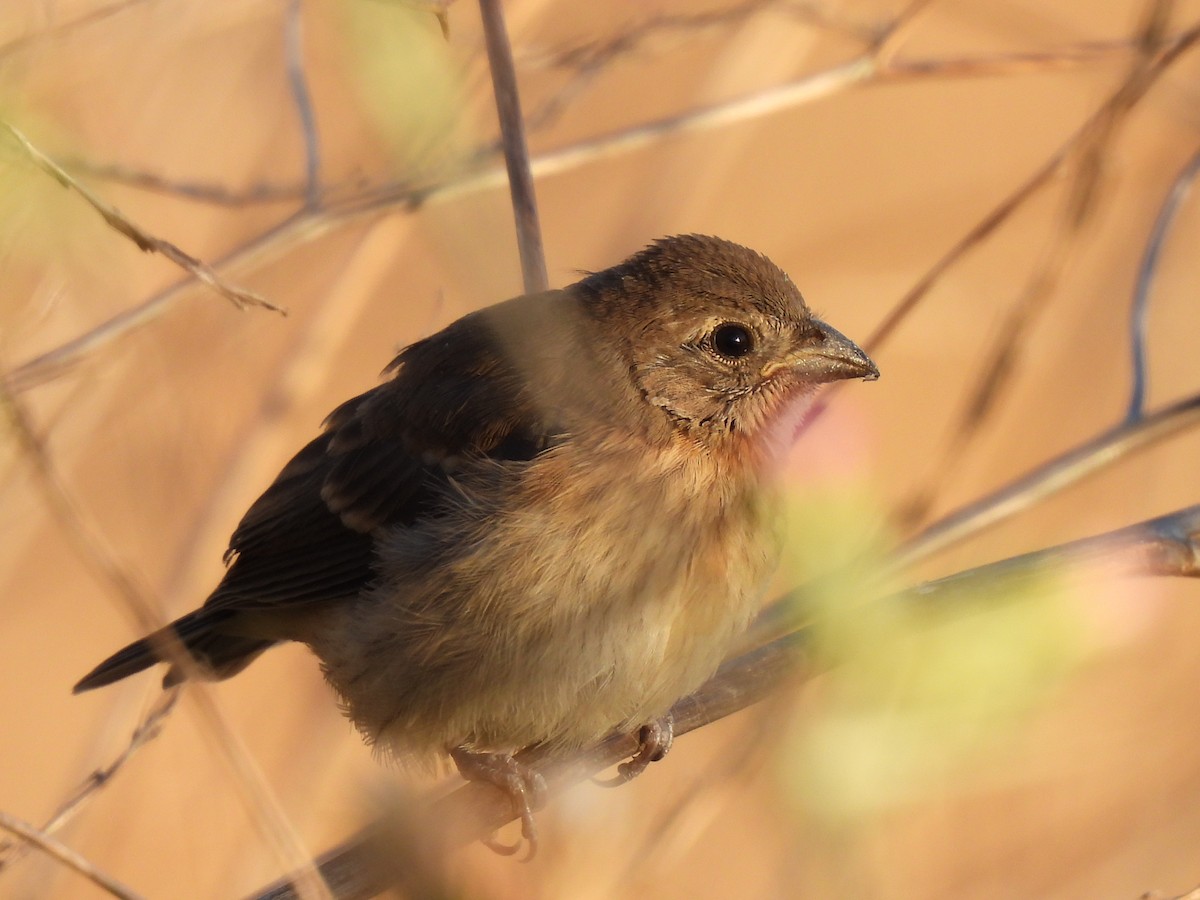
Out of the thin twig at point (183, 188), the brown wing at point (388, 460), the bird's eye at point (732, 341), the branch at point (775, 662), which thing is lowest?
the branch at point (775, 662)

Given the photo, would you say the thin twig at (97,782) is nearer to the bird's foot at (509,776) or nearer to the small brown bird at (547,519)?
the small brown bird at (547,519)

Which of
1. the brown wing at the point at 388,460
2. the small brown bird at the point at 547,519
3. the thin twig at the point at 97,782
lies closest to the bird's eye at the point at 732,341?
the small brown bird at the point at 547,519

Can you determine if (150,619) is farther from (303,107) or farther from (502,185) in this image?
(303,107)

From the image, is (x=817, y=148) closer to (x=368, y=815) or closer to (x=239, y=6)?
(x=239, y=6)

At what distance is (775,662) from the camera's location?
3021mm

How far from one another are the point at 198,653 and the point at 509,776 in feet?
3.36

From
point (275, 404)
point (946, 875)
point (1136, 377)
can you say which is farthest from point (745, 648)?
point (946, 875)

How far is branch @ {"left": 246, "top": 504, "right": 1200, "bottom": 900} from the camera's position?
8.35 feet

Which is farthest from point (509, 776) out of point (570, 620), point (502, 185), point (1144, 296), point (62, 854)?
point (1144, 296)

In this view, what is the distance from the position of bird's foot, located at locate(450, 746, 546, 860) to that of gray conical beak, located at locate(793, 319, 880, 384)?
1.25 m

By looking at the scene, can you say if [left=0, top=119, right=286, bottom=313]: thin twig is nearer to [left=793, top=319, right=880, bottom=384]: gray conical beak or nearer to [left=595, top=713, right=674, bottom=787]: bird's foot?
[left=793, top=319, right=880, bottom=384]: gray conical beak

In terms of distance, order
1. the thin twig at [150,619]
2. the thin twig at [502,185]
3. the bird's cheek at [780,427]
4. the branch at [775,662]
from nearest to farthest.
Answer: the thin twig at [150,619], the branch at [775,662], the thin twig at [502,185], the bird's cheek at [780,427]

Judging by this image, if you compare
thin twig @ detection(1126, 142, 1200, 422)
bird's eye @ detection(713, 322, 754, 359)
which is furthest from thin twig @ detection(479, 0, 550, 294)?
thin twig @ detection(1126, 142, 1200, 422)

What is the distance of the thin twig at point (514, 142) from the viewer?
3.03 metres
